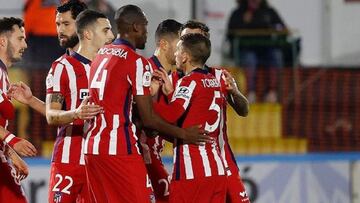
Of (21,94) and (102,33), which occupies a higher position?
(102,33)

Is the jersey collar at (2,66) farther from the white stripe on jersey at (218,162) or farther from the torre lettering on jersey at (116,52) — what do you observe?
the white stripe on jersey at (218,162)

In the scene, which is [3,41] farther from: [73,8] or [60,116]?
[60,116]

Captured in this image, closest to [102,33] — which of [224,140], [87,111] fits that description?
[87,111]

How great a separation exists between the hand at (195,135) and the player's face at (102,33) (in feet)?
3.32

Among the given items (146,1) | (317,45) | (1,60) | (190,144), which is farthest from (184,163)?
(317,45)

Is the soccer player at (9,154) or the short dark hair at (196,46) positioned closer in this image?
the soccer player at (9,154)

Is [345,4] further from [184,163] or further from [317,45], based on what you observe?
[184,163]

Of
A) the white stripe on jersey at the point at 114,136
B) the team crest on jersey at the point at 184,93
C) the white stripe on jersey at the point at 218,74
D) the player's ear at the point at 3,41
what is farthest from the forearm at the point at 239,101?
the player's ear at the point at 3,41

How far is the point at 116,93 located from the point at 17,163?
1.05 meters

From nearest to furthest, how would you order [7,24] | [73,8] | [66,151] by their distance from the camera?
[66,151] → [7,24] → [73,8]

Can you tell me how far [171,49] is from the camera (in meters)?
9.72

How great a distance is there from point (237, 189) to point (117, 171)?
4.25ft

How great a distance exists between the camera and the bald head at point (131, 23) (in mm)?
8555

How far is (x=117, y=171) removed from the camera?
8.45 meters
